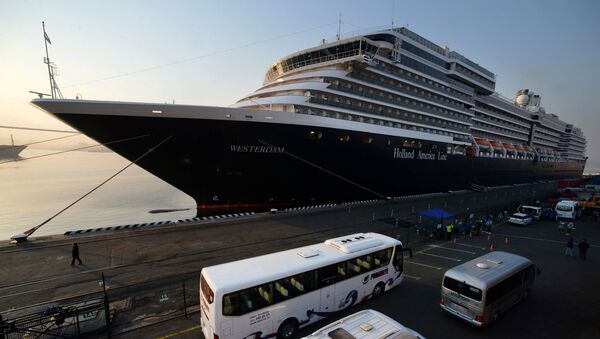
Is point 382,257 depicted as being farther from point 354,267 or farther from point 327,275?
point 327,275

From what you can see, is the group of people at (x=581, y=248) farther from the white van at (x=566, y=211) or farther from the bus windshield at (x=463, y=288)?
the white van at (x=566, y=211)

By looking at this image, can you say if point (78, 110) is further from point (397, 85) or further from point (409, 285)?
point (397, 85)

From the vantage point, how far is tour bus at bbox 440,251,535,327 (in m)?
6.66

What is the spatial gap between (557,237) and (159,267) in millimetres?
22795

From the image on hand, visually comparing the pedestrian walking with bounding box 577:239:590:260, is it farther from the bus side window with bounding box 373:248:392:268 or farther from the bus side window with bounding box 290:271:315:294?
the bus side window with bounding box 290:271:315:294

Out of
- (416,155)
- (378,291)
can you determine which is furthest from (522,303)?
(416,155)

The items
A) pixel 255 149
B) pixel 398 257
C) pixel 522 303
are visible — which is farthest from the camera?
pixel 255 149

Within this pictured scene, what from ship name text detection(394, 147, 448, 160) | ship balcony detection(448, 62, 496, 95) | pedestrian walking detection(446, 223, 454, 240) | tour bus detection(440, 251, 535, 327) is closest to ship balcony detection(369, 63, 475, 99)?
ship balcony detection(448, 62, 496, 95)

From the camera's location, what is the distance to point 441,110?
98.0 feet

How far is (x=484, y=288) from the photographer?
656cm

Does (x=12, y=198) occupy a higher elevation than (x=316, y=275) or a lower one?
lower

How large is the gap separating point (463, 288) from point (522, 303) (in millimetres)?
3431

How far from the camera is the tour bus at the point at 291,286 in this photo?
5613 mm

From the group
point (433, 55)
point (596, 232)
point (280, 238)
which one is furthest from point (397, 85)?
point (280, 238)
